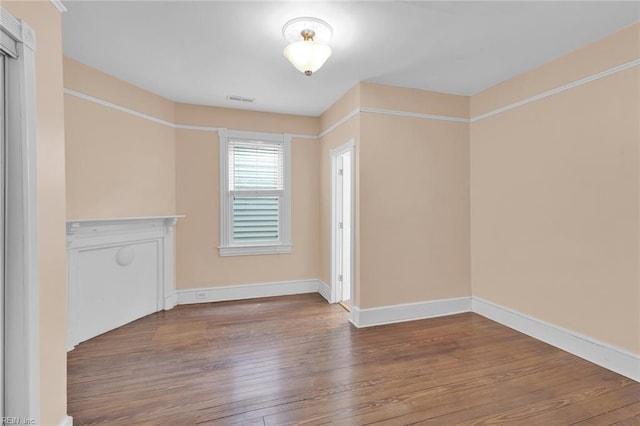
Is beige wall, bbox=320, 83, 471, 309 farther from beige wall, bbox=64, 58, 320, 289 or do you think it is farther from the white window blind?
beige wall, bbox=64, 58, 320, 289

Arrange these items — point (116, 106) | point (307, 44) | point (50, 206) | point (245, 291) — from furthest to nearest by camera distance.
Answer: point (245, 291) < point (116, 106) < point (307, 44) < point (50, 206)

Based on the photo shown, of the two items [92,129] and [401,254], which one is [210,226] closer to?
[92,129]

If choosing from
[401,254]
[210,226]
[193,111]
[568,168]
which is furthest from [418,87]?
[210,226]

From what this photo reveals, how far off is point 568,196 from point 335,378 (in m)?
2.54

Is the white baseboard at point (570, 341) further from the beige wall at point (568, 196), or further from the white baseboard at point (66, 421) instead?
the white baseboard at point (66, 421)

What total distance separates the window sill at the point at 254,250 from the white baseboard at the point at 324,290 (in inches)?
26.9

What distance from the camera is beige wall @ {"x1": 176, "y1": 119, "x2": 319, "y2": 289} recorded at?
3896 millimetres

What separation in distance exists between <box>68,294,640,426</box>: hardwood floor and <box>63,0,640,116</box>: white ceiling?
8.67 ft

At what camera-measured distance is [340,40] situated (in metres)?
2.38

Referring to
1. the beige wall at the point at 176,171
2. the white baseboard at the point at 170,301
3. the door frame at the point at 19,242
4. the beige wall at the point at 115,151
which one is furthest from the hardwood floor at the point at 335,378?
the beige wall at the point at 115,151

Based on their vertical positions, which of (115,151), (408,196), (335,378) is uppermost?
(115,151)

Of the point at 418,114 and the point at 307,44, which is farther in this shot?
the point at 418,114

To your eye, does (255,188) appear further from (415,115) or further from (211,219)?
(415,115)

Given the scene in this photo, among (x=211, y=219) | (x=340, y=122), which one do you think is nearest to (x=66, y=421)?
(x=211, y=219)
